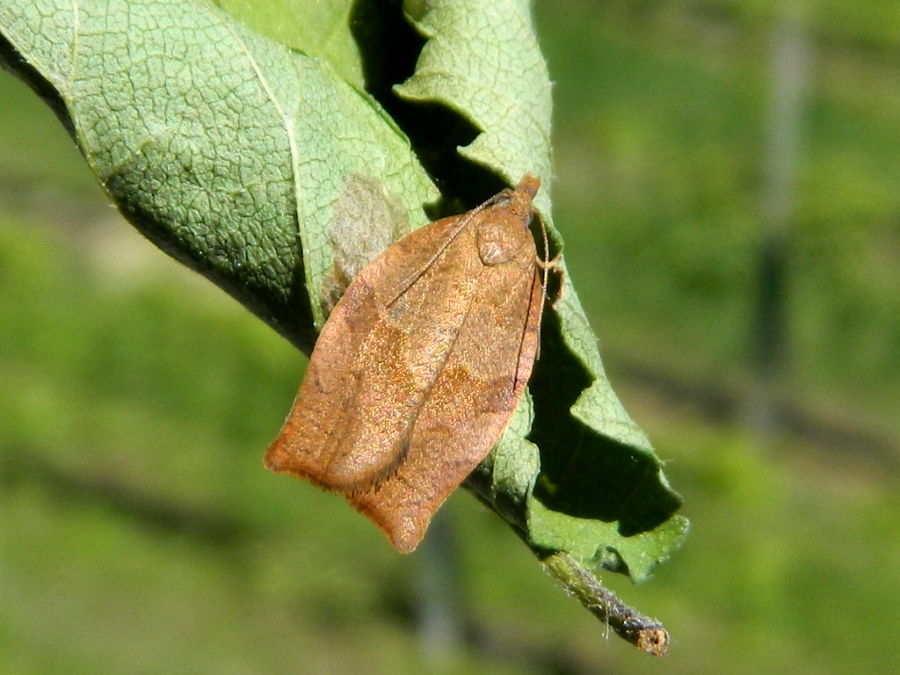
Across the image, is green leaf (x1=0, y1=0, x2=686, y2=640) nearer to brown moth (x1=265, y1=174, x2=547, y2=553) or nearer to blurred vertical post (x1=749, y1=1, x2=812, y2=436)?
brown moth (x1=265, y1=174, x2=547, y2=553)

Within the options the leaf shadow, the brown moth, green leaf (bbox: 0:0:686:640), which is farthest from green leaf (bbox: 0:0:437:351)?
the leaf shadow

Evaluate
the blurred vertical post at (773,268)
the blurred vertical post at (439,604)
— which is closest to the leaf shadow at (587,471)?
the blurred vertical post at (439,604)

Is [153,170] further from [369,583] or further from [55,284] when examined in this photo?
[55,284]

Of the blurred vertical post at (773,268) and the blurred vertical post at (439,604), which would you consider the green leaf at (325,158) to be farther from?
the blurred vertical post at (773,268)

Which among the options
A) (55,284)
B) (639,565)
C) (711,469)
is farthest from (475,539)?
(639,565)

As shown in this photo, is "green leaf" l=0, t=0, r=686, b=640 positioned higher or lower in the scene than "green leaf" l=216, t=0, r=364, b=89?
lower

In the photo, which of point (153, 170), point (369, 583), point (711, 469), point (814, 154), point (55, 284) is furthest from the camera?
point (814, 154)

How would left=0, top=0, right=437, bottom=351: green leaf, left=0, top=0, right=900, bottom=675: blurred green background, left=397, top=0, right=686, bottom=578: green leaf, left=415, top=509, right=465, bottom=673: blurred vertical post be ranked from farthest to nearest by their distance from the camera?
1. left=0, top=0, right=900, bottom=675: blurred green background
2. left=415, top=509, right=465, bottom=673: blurred vertical post
3. left=397, top=0, right=686, bottom=578: green leaf
4. left=0, top=0, right=437, bottom=351: green leaf
